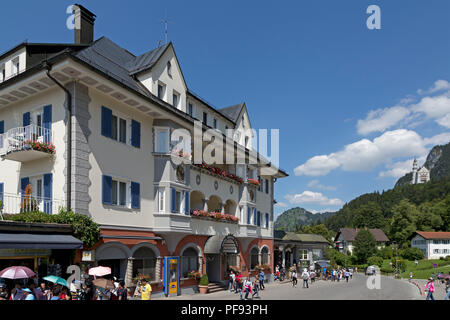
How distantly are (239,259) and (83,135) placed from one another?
19811mm

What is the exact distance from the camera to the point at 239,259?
35250mm

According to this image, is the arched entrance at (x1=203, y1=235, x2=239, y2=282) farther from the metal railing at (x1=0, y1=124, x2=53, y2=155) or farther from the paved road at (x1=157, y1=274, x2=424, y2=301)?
the metal railing at (x1=0, y1=124, x2=53, y2=155)

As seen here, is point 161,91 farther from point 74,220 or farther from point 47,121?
point 74,220

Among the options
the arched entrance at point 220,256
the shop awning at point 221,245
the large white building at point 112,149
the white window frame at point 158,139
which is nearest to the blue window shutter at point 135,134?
the large white building at point 112,149

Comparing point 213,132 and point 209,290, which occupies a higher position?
point 213,132

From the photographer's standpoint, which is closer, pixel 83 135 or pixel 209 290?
pixel 83 135

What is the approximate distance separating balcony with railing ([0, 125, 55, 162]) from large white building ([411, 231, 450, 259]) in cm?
10947

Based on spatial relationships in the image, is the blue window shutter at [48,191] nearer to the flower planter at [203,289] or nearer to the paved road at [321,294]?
the paved road at [321,294]

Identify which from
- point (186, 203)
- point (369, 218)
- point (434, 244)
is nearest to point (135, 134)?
point (186, 203)

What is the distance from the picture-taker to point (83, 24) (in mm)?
25906

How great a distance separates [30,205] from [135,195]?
214 inches
